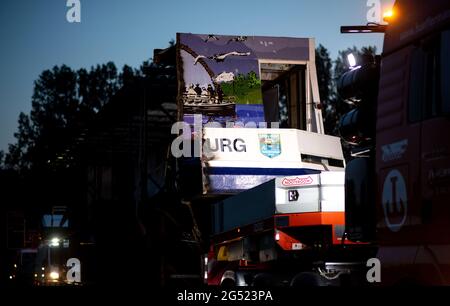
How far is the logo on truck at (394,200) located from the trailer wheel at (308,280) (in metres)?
3.54

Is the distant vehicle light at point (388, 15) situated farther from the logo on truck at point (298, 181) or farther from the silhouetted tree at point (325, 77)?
the silhouetted tree at point (325, 77)

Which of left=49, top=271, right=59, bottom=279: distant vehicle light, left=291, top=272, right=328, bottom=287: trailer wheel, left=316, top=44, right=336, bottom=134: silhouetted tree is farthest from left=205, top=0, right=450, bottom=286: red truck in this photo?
left=316, top=44, right=336, bottom=134: silhouetted tree

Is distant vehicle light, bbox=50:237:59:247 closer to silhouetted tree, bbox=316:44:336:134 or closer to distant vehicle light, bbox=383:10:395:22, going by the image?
silhouetted tree, bbox=316:44:336:134

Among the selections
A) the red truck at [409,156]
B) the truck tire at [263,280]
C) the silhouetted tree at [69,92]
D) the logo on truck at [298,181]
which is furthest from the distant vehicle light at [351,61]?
the silhouetted tree at [69,92]

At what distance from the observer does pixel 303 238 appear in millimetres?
11742

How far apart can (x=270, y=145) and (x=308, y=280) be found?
1254 centimetres

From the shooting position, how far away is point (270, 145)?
23297 mm

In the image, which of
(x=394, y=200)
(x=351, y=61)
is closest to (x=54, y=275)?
(x=351, y=61)

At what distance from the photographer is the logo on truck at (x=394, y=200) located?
22.9ft

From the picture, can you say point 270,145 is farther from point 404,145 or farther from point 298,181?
point 404,145

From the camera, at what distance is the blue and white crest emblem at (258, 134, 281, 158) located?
23109 mm

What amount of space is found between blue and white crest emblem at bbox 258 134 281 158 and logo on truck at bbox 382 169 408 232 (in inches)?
617

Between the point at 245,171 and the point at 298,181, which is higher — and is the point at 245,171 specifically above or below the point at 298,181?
above

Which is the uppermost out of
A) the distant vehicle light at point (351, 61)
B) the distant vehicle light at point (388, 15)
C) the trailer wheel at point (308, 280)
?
the distant vehicle light at point (388, 15)
